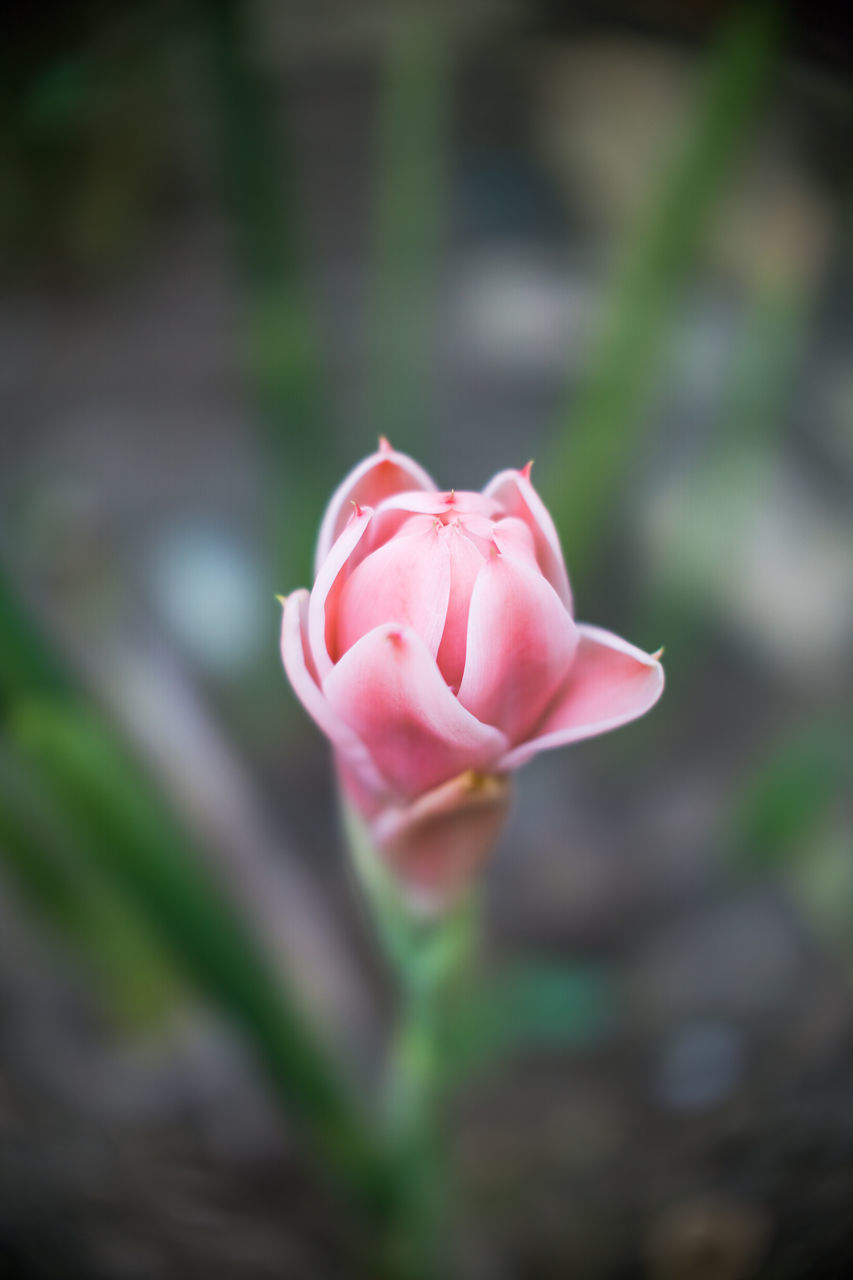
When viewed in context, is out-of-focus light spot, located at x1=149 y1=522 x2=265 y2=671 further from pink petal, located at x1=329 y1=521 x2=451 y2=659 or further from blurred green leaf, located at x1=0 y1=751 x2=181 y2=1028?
pink petal, located at x1=329 y1=521 x2=451 y2=659

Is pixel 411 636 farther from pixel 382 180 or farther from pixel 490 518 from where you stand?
pixel 382 180

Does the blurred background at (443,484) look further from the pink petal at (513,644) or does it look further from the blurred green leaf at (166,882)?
the pink petal at (513,644)

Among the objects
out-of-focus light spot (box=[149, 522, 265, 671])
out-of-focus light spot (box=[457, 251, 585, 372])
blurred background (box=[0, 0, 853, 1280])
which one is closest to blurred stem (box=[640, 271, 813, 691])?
blurred background (box=[0, 0, 853, 1280])

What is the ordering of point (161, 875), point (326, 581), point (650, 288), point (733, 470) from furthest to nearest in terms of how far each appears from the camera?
point (733, 470), point (650, 288), point (161, 875), point (326, 581)

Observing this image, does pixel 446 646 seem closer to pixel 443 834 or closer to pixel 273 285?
pixel 443 834

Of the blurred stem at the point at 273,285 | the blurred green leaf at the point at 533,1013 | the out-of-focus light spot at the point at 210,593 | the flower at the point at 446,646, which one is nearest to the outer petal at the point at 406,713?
the flower at the point at 446,646

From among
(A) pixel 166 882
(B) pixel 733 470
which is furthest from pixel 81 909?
(B) pixel 733 470

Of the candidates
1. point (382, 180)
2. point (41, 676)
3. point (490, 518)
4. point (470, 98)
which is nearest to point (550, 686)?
point (490, 518)
